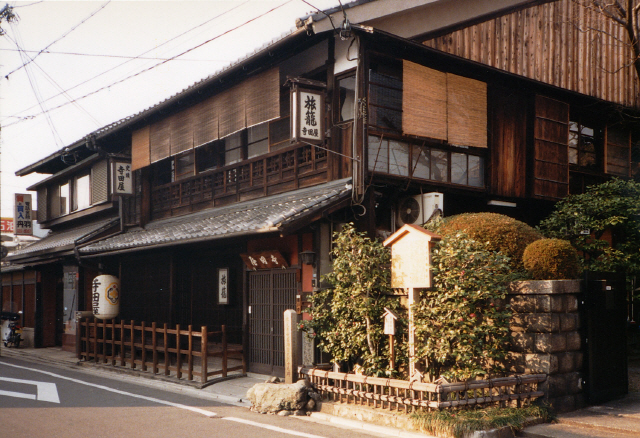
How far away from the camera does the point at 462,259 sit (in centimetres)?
945

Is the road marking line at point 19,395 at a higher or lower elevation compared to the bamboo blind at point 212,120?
lower

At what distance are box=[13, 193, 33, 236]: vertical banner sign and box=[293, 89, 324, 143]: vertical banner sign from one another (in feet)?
70.5

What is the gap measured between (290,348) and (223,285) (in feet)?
21.9

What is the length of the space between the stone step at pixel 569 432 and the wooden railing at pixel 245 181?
287 inches

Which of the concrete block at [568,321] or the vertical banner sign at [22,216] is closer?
the concrete block at [568,321]

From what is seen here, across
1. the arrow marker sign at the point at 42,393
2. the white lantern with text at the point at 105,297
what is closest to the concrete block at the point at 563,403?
the arrow marker sign at the point at 42,393

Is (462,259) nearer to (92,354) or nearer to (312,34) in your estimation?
(312,34)

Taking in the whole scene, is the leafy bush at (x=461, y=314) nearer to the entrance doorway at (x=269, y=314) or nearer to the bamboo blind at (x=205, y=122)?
the entrance doorway at (x=269, y=314)

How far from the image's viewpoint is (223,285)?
17625mm

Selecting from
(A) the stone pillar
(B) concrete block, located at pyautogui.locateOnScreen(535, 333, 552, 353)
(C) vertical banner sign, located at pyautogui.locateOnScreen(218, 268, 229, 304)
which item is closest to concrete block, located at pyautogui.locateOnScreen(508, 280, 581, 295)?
(A) the stone pillar

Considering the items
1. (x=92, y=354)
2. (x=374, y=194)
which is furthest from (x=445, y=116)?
(x=92, y=354)

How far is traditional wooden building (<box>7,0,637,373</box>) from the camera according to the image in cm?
1329

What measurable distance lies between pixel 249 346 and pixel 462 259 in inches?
300

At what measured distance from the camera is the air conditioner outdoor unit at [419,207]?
1330 cm
